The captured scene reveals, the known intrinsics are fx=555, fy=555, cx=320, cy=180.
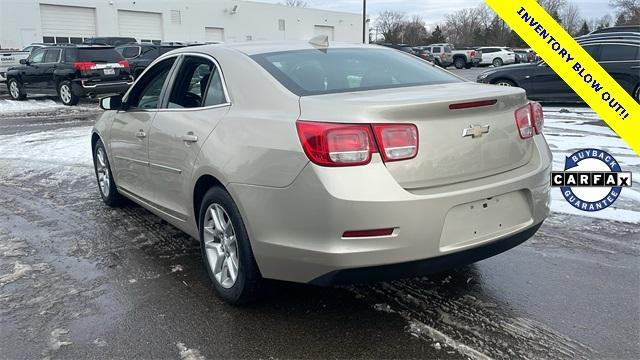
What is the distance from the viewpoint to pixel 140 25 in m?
43.5

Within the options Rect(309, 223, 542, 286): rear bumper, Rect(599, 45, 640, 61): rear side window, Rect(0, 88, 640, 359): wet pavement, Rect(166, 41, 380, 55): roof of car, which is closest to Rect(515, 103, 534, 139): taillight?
Rect(309, 223, 542, 286): rear bumper

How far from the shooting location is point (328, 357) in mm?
2836

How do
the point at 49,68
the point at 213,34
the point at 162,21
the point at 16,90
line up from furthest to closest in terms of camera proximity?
the point at 213,34, the point at 162,21, the point at 16,90, the point at 49,68

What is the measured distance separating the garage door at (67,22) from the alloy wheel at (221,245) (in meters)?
38.7

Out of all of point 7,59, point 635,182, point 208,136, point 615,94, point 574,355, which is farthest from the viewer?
point 7,59

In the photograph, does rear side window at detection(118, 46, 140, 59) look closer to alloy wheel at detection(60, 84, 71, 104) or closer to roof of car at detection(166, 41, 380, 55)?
alloy wheel at detection(60, 84, 71, 104)

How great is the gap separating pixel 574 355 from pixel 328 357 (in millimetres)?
1235

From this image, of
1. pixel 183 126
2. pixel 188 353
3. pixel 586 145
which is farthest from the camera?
pixel 586 145

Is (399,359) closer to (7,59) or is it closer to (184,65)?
(184,65)

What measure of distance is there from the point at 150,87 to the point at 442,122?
2788 millimetres

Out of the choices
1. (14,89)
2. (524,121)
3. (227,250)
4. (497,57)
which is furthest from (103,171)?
(497,57)

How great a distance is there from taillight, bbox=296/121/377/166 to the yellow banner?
8.52 ft

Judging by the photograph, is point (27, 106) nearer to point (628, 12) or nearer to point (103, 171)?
point (103, 171)

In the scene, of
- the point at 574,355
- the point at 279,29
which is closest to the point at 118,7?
the point at 279,29
